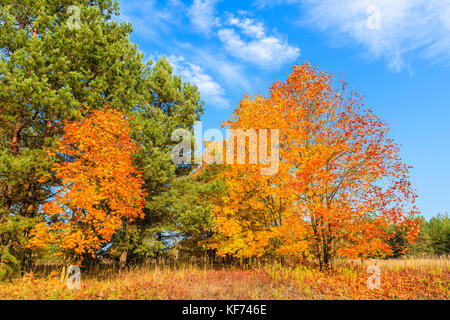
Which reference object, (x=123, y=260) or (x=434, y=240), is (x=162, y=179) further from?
(x=434, y=240)

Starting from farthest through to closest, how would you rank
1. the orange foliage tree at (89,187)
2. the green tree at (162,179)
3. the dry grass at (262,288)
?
the green tree at (162,179) < the orange foliage tree at (89,187) < the dry grass at (262,288)

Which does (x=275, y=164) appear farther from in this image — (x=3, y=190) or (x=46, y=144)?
(x=3, y=190)

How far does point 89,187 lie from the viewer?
11.0m

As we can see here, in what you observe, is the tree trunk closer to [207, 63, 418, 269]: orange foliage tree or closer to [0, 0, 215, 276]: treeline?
[0, 0, 215, 276]: treeline

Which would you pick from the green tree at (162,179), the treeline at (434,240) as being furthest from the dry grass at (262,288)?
the treeline at (434,240)

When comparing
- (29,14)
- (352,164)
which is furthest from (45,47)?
(352,164)

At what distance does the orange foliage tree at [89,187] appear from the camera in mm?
10969

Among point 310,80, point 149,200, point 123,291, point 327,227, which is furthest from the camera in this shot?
point 149,200

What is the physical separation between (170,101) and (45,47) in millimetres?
8489

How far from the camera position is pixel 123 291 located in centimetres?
918

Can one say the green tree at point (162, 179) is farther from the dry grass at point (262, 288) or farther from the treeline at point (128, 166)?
the dry grass at point (262, 288)

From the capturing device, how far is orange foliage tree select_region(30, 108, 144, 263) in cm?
1097

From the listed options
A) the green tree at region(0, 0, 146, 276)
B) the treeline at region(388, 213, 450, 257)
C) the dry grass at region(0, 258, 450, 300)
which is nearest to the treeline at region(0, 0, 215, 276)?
the green tree at region(0, 0, 146, 276)

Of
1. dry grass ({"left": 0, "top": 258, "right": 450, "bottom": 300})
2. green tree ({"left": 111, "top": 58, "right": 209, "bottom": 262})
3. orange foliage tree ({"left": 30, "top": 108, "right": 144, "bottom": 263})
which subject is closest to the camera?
dry grass ({"left": 0, "top": 258, "right": 450, "bottom": 300})
